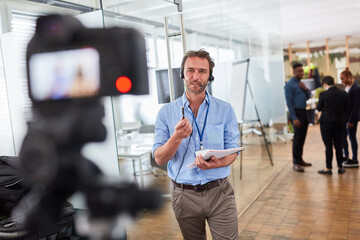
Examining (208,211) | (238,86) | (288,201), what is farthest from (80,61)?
(288,201)

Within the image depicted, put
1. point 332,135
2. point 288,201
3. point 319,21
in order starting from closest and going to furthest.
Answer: point 288,201, point 332,135, point 319,21

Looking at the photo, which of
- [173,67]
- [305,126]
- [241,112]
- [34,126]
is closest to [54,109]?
[34,126]

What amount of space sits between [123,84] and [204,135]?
1332mm

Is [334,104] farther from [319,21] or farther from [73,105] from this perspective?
[319,21]

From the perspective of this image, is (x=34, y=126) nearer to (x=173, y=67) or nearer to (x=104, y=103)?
(x=104, y=103)

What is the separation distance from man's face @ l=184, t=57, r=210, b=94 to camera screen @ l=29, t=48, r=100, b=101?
900mm

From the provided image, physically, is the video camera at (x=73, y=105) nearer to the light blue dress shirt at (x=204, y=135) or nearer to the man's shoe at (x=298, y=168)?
the light blue dress shirt at (x=204, y=135)

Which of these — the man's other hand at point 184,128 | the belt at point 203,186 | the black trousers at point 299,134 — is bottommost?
the black trousers at point 299,134

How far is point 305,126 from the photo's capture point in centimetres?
459

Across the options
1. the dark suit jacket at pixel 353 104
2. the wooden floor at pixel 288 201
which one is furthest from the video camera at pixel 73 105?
the dark suit jacket at pixel 353 104

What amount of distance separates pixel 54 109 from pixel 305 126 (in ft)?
15.6

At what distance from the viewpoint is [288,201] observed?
3600mm

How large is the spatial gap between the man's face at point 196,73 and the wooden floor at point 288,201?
1202 millimetres

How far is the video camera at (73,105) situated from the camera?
228 millimetres
